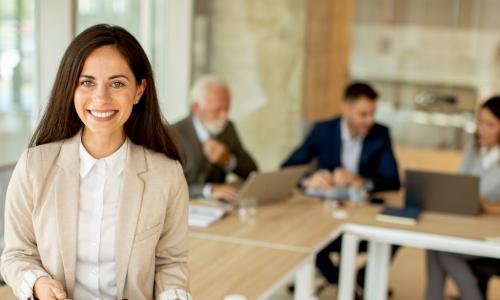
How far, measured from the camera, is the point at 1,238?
3.92 m

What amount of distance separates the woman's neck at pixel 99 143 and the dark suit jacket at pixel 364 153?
281 cm

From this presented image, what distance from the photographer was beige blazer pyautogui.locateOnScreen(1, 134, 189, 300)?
2.21 meters

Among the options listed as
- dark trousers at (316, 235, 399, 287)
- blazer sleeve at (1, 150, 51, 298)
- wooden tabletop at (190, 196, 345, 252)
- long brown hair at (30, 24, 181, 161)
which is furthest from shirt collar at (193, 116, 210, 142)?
blazer sleeve at (1, 150, 51, 298)

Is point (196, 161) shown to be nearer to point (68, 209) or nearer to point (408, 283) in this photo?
point (408, 283)

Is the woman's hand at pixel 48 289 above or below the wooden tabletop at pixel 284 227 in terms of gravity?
above

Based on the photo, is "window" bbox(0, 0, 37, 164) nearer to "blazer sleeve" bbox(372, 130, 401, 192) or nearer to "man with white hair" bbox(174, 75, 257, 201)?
"man with white hair" bbox(174, 75, 257, 201)

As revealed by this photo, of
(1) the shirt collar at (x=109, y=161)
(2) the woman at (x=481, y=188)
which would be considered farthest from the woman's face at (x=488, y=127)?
(1) the shirt collar at (x=109, y=161)

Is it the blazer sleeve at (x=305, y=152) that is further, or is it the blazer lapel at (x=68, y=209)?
the blazer sleeve at (x=305, y=152)

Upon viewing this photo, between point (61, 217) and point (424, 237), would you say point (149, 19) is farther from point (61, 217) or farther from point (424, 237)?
point (61, 217)

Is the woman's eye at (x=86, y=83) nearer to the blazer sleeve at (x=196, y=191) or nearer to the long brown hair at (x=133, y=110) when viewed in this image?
the long brown hair at (x=133, y=110)

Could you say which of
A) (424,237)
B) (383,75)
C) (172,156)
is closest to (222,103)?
(424,237)

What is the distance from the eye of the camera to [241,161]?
16.6 feet

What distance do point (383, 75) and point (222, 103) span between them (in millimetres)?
3720

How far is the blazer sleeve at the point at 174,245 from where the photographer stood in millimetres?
2330
